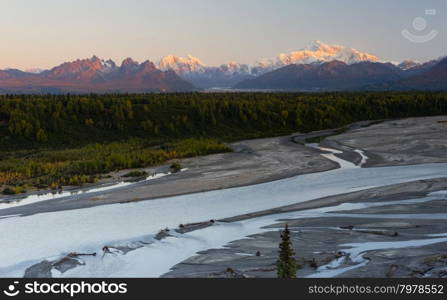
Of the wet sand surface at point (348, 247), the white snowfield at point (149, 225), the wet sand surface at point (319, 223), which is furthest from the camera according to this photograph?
the white snowfield at point (149, 225)

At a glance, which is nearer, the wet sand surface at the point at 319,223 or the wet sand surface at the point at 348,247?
the wet sand surface at the point at 348,247

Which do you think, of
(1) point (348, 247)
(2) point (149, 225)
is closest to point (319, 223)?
(1) point (348, 247)

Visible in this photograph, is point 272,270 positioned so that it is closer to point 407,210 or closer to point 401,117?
point 407,210

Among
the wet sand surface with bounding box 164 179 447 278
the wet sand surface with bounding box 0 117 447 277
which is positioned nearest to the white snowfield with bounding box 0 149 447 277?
the wet sand surface with bounding box 0 117 447 277

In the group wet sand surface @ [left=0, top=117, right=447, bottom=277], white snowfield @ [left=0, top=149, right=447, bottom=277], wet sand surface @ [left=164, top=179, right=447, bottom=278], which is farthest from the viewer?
white snowfield @ [left=0, top=149, right=447, bottom=277]

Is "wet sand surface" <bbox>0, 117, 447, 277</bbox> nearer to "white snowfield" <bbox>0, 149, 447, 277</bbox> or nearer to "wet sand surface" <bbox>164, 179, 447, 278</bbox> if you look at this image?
"wet sand surface" <bbox>164, 179, 447, 278</bbox>

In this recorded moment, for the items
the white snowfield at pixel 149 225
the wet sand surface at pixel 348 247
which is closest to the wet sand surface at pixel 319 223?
the wet sand surface at pixel 348 247

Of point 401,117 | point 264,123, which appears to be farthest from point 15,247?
point 401,117

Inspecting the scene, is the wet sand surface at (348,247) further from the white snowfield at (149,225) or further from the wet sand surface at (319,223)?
the white snowfield at (149,225)
